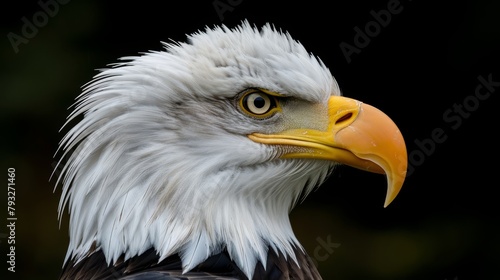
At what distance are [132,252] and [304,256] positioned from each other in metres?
0.76

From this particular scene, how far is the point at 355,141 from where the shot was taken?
3324 mm

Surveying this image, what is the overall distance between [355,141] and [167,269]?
88cm

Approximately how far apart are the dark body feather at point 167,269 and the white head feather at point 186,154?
0.03 meters

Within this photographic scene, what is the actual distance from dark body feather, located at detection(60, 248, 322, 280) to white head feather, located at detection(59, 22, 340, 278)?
0.03 metres

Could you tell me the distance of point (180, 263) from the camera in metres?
3.21
